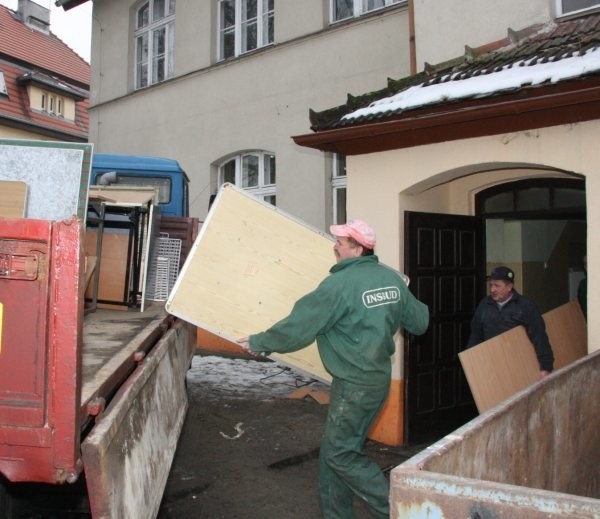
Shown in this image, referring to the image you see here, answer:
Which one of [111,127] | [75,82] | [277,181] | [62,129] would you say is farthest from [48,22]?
[277,181]

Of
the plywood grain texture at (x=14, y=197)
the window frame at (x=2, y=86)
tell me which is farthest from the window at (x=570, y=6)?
the window frame at (x=2, y=86)

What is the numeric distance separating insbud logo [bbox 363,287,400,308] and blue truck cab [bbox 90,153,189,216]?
17.4 feet

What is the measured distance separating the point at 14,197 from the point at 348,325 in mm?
2606

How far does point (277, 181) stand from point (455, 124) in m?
5.76

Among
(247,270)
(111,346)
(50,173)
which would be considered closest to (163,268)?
(50,173)

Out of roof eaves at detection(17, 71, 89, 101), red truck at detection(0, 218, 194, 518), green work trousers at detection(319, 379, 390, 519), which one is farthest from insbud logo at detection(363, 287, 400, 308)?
roof eaves at detection(17, 71, 89, 101)

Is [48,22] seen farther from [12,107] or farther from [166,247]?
[166,247]

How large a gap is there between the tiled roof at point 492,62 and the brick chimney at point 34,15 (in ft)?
72.7

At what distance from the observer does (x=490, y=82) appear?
5.38 meters

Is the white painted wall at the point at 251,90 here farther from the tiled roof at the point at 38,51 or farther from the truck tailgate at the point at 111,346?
the tiled roof at the point at 38,51

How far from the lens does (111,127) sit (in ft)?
48.3

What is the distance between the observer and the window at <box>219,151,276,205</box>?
1159cm

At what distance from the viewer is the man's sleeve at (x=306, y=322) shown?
3705mm

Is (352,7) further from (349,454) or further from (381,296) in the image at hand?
(349,454)
